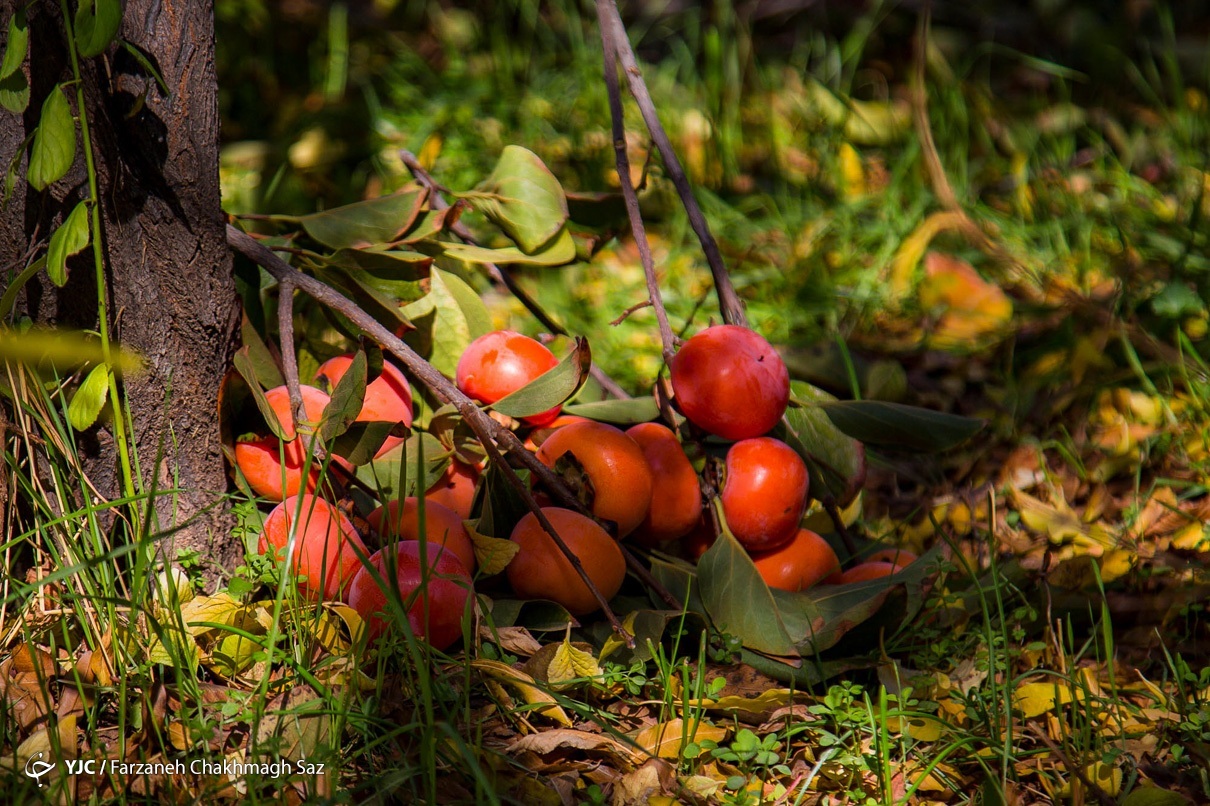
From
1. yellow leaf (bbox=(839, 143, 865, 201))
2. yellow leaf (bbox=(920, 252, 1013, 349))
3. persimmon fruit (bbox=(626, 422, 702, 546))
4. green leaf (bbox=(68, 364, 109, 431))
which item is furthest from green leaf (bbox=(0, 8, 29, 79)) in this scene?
yellow leaf (bbox=(839, 143, 865, 201))

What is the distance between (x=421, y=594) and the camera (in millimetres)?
1075

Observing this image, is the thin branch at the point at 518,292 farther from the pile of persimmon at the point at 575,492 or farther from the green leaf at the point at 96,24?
the green leaf at the point at 96,24

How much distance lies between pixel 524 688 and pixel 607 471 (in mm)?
266

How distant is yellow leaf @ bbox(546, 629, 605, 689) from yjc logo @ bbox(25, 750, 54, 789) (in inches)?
19.1

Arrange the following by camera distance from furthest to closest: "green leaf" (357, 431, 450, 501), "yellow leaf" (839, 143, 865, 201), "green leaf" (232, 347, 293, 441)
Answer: "yellow leaf" (839, 143, 865, 201) < "green leaf" (357, 431, 450, 501) < "green leaf" (232, 347, 293, 441)

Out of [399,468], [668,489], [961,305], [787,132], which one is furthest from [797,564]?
[787,132]

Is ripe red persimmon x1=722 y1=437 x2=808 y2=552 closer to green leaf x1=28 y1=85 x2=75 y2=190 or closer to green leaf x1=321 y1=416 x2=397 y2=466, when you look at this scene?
green leaf x1=321 y1=416 x2=397 y2=466

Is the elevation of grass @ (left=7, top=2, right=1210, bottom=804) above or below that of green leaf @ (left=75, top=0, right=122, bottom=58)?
below

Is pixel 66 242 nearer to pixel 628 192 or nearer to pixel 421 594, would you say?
pixel 421 594

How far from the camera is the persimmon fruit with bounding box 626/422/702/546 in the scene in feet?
4.19

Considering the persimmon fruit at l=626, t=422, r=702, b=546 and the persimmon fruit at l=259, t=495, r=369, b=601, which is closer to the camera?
the persimmon fruit at l=259, t=495, r=369, b=601

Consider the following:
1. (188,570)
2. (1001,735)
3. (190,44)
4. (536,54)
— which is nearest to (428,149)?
(536,54)

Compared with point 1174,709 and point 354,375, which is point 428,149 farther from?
point 1174,709

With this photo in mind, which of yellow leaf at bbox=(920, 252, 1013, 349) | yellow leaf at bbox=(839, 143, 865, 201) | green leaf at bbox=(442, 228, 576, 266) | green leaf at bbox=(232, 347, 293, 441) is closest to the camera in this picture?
green leaf at bbox=(232, 347, 293, 441)
